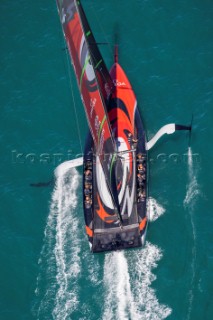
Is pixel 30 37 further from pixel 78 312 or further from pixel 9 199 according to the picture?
pixel 78 312

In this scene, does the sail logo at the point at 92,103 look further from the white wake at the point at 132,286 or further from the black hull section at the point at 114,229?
the white wake at the point at 132,286

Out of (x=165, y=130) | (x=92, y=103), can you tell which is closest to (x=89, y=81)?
(x=92, y=103)

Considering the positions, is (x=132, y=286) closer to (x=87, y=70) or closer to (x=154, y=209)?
(x=154, y=209)

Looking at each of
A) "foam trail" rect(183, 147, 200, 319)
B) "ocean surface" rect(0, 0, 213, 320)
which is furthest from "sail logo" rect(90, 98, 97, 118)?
"foam trail" rect(183, 147, 200, 319)

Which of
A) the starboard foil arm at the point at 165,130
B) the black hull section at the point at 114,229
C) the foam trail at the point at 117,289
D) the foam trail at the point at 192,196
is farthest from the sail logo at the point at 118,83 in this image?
the foam trail at the point at 117,289

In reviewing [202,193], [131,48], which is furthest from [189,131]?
[131,48]
